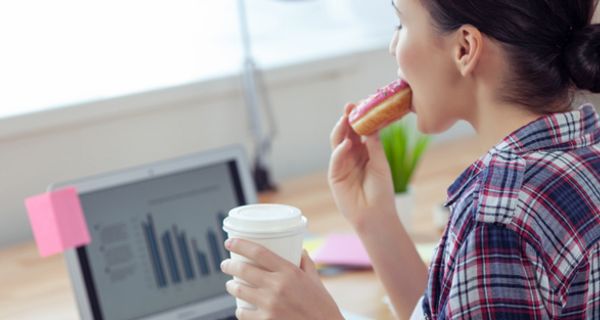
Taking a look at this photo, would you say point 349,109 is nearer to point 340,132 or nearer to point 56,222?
point 340,132

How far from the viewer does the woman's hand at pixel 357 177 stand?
127 centimetres

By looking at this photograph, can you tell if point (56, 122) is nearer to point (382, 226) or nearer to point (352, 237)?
point (352, 237)

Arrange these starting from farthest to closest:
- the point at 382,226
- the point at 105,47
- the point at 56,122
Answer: the point at 105,47
the point at 56,122
the point at 382,226

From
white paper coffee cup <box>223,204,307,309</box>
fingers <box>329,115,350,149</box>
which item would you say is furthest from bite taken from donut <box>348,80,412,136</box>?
white paper coffee cup <box>223,204,307,309</box>

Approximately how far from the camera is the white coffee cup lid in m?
0.87

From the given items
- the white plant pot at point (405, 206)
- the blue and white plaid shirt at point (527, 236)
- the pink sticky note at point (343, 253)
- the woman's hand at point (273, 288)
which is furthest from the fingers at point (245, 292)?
the white plant pot at point (405, 206)

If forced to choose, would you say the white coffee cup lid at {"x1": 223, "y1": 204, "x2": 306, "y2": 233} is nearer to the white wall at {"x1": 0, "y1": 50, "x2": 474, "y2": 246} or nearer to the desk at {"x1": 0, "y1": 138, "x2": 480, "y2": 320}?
the desk at {"x1": 0, "y1": 138, "x2": 480, "y2": 320}

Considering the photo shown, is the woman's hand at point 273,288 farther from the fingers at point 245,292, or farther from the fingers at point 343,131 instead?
the fingers at point 343,131

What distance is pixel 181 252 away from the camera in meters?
1.28

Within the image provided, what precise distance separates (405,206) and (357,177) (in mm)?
286

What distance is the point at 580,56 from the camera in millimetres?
918

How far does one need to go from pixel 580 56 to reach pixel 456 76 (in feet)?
0.45

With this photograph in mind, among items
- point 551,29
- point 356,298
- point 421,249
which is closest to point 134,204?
point 356,298

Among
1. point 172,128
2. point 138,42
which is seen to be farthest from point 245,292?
point 138,42
